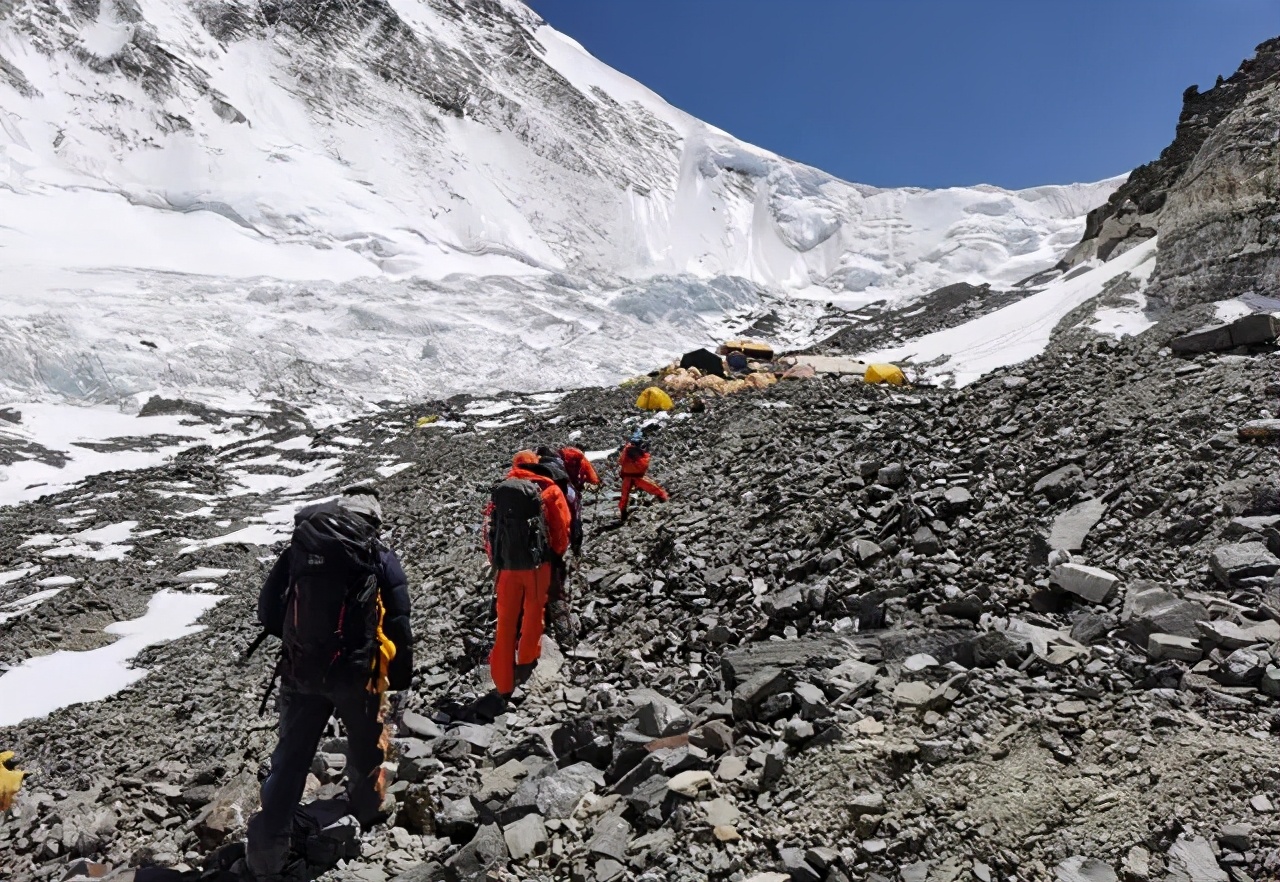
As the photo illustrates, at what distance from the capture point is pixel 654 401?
20.9 metres

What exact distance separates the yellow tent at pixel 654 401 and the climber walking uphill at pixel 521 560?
14561mm

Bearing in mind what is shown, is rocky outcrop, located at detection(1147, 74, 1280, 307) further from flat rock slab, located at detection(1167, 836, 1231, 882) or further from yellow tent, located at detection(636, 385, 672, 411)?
flat rock slab, located at detection(1167, 836, 1231, 882)

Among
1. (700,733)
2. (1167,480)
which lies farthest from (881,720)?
(1167,480)

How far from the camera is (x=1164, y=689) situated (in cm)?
369

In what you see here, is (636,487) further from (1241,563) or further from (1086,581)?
(1241,563)

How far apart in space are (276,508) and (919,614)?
18.1 m

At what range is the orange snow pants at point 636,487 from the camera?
Result: 10.5 m

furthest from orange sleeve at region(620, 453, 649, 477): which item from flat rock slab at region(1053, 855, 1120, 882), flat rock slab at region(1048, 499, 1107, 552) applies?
flat rock slab at region(1053, 855, 1120, 882)

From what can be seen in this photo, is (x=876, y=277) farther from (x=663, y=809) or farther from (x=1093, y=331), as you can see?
(x=663, y=809)

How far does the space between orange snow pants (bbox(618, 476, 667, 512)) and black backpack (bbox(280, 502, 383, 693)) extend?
644 centimetres

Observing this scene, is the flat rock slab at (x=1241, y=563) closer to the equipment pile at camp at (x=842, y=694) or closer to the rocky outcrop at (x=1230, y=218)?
the equipment pile at camp at (x=842, y=694)

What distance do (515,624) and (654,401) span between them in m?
15.1

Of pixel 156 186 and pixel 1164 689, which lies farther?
Answer: pixel 156 186

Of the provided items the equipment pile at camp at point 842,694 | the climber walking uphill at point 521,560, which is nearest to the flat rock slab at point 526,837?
the equipment pile at camp at point 842,694
